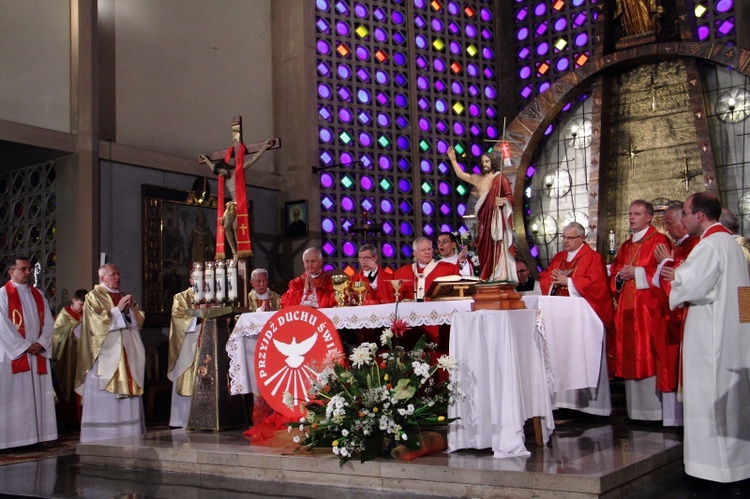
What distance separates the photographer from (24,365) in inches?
330

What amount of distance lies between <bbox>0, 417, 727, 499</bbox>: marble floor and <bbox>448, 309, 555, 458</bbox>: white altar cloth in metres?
0.13

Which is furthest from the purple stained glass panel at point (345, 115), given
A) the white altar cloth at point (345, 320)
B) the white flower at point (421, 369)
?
the white flower at point (421, 369)

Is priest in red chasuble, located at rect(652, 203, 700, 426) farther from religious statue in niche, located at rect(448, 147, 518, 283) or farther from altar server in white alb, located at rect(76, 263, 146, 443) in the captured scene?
altar server in white alb, located at rect(76, 263, 146, 443)

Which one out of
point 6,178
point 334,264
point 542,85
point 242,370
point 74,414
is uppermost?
point 542,85

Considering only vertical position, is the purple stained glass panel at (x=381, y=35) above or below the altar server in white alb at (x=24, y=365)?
above

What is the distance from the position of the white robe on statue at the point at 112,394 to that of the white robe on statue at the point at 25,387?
42 cm

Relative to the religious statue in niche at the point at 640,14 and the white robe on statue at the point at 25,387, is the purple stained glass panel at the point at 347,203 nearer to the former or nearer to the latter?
the religious statue in niche at the point at 640,14

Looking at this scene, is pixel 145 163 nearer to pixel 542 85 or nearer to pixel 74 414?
pixel 74 414

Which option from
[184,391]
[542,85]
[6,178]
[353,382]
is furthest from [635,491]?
[542,85]

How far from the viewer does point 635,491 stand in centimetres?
493

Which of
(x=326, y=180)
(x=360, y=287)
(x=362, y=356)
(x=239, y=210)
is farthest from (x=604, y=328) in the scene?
(x=326, y=180)

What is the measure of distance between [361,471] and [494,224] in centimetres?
187

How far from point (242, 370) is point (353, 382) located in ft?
5.50

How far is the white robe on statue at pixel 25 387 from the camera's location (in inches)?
→ 324
